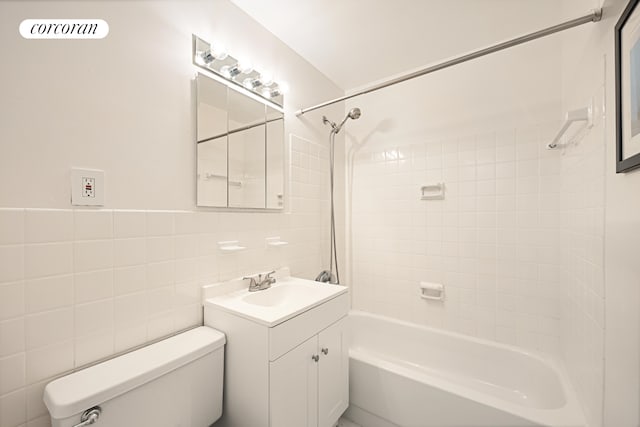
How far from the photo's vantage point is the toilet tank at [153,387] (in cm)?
75

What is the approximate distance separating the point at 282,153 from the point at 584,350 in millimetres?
1927

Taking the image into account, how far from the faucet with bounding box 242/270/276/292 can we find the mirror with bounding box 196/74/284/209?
42 centimetres

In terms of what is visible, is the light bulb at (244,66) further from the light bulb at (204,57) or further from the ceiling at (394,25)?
the ceiling at (394,25)

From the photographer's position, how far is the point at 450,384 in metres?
1.38

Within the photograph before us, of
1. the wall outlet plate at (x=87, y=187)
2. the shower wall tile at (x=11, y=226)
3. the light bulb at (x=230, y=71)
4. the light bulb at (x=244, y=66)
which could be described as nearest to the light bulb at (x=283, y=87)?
the light bulb at (x=244, y=66)

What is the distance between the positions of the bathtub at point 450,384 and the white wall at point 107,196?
117cm

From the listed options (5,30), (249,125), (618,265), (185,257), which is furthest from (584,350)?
(5,30)

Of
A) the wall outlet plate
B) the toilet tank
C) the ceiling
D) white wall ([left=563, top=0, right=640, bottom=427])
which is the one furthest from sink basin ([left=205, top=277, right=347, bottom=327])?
the ceiling

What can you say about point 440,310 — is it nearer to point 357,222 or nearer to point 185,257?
point 357,222

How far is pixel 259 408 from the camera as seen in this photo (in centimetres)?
104

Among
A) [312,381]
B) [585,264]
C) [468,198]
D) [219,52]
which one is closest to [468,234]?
[468,198]

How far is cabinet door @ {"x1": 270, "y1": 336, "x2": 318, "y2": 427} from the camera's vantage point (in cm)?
103

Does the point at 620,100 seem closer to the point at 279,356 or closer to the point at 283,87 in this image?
the point at 279,356

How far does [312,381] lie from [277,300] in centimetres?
47
